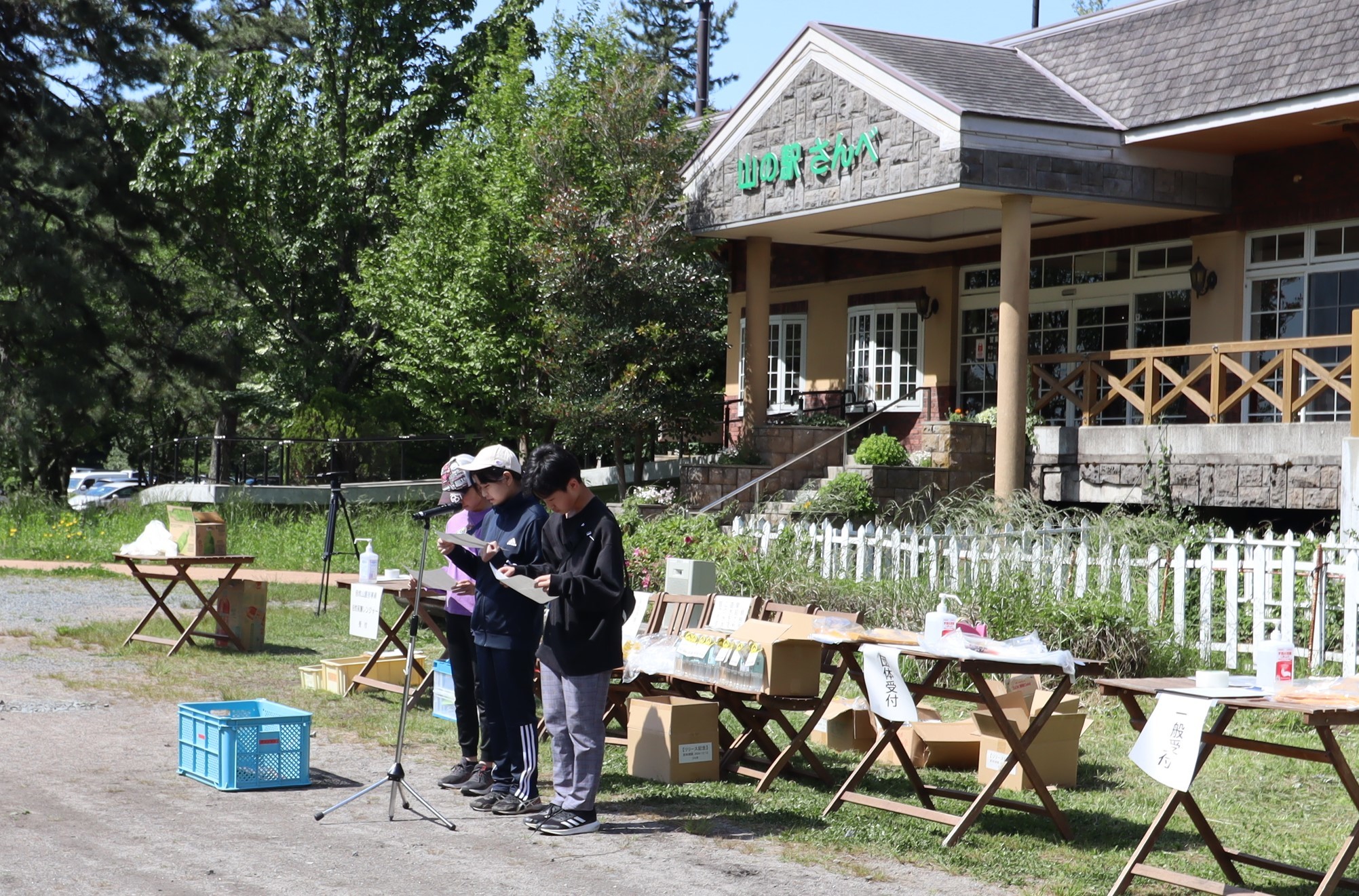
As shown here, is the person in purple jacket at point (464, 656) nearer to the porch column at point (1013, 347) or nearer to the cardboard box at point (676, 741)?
the cardboard box at point (676, 741)

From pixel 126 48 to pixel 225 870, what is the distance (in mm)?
23342

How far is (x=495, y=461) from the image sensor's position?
6961 mm

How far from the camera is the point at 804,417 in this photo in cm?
2025

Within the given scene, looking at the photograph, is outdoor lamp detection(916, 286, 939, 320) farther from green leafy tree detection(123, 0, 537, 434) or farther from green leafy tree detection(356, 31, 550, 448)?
green leafy tree detection(123, 0, 537, 434)

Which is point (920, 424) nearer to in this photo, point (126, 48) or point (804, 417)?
point (804, 417)

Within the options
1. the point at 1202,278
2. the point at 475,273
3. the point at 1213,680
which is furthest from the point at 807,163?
the point at 1213,680

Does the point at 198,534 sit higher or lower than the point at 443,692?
higher

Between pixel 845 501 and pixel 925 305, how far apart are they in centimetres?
553

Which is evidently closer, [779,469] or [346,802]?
[346,802]

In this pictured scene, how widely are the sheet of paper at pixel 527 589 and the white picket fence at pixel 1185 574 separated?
5.44 metres

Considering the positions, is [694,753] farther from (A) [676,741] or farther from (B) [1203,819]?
(B) [1203,819]

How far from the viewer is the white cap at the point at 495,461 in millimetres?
6957

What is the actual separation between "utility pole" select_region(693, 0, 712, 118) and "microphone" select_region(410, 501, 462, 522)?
91.4 ft

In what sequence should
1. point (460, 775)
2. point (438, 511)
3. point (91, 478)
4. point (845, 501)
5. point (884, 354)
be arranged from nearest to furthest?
point (438, 511) < point (460, 775) < point (845, 501) < point (884, 354) < point (91, 478)
